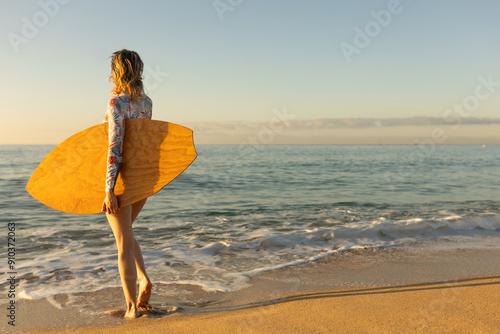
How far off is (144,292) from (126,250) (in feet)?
1.44

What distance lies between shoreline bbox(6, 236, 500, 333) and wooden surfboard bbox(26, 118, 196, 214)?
0.85 m

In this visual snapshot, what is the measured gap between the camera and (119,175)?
2.62 m

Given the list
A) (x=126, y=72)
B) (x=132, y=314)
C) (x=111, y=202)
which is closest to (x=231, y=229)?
(x=132, y=314)

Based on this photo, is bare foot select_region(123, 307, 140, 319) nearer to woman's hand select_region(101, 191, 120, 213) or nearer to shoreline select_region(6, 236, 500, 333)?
shoreline select_region(6, 236, 500, 333)

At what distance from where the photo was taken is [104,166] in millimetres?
2795

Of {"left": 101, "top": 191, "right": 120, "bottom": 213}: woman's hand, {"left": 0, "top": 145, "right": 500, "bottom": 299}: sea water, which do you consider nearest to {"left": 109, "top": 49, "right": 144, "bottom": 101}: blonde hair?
{"left": 101, "top": 191, "right": 120, "bottom": 213}: woman's hand

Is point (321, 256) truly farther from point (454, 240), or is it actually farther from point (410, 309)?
point (454, 240)

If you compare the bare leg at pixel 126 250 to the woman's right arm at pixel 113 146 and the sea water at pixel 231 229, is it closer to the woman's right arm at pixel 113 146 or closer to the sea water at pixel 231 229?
the woman's right arm at pixel 113 146

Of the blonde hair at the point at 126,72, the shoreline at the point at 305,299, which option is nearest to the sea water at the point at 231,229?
the shoreline at the point at 305,299

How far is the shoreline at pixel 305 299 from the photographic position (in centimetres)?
270

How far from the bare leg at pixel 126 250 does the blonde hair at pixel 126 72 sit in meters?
0.78

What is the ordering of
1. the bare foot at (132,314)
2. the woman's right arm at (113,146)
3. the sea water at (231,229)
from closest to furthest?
the woman's right arm at (113,146)
the bare foot at (132,314)
the sea water at (231,229)

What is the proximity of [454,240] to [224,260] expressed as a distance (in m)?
3.43

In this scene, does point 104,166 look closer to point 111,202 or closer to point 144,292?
point 111,202
